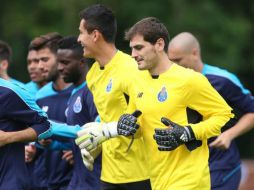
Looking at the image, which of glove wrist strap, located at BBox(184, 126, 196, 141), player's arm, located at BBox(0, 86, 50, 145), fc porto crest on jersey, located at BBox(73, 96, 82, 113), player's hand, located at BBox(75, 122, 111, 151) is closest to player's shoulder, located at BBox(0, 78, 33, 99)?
player's arm, located at BBox(0, 86, 50, 145)

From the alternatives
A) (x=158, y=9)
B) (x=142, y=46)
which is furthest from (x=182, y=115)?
(x=158, y=9)

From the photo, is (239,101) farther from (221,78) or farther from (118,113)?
(118,113)

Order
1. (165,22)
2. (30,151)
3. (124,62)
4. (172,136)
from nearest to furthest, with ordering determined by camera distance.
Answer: (172,136) → (124,62) → (30,151) → (165,22)

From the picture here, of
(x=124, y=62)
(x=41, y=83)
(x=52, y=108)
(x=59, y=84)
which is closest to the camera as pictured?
(x=124, y=62)

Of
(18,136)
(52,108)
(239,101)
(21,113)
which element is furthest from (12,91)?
(239,101)

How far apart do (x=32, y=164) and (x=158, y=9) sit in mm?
14047

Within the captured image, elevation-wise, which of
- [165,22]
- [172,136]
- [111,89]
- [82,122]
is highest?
[172,136]

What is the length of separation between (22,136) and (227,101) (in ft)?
8.68

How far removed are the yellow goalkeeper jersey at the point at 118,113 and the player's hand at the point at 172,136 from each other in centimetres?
100

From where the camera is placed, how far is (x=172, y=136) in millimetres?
7672

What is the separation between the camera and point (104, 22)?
29.6 feet

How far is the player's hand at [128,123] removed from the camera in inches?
313

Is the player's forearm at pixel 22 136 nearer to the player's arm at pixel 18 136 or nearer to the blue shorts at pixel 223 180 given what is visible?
the player's arm at pixel 18 136

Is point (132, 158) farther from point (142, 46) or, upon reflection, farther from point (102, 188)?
point (142, 46)
